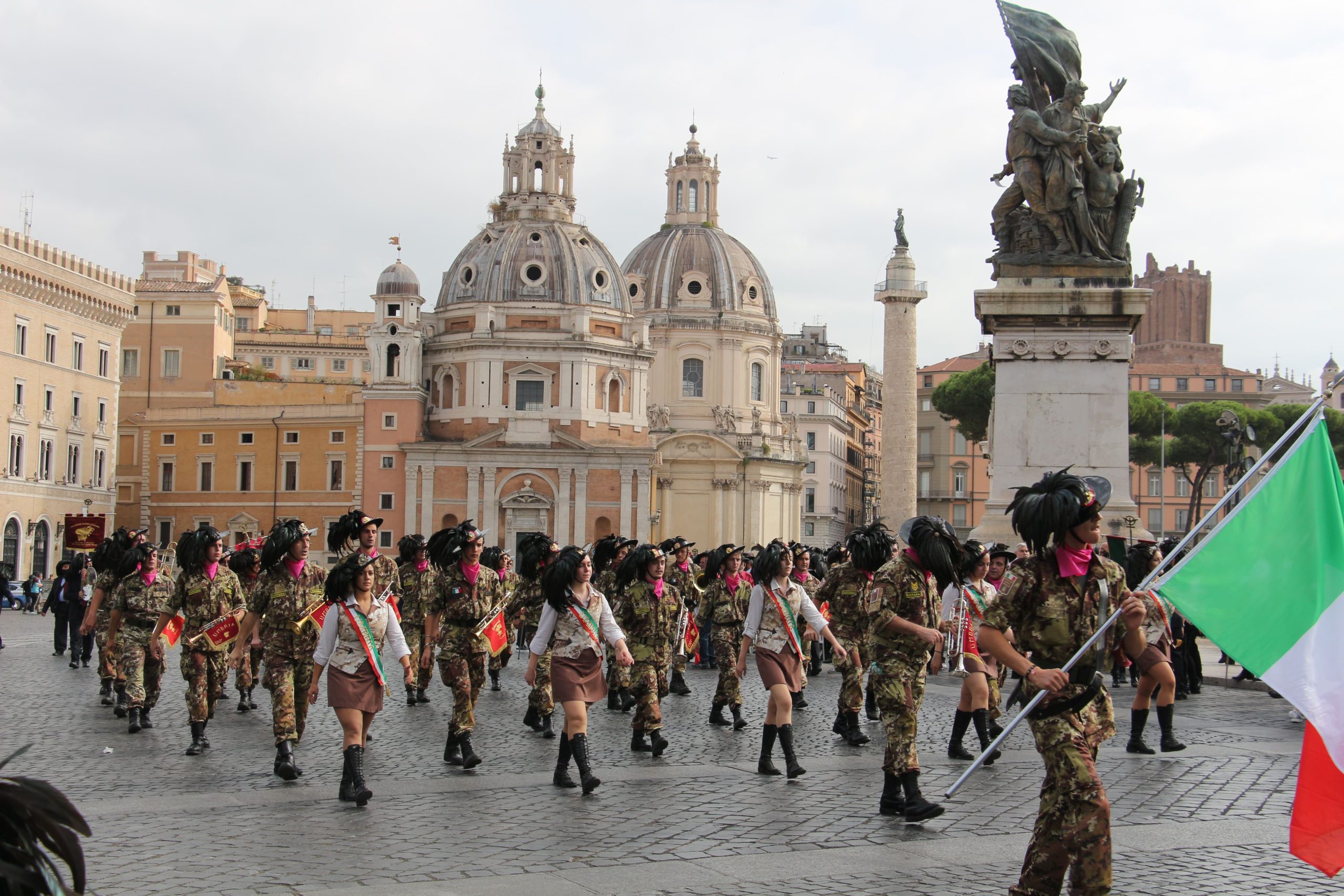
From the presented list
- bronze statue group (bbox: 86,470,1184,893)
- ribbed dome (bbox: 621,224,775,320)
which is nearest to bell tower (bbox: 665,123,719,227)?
ribbed dome (bbox: 621,224,775,320)

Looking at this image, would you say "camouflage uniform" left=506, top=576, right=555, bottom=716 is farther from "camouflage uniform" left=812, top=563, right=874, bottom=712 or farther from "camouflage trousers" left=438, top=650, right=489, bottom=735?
"camouflage uniform" left=812, top=563, right=874, bottom=712

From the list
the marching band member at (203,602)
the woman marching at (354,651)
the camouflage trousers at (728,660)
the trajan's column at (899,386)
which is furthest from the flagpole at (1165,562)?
the trajan's column at (899,386)

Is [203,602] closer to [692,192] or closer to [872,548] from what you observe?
[872,548]

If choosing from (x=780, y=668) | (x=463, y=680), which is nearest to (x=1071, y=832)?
(x=780, y=668)

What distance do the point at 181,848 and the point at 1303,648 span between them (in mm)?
5585

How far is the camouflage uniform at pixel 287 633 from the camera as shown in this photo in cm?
1143

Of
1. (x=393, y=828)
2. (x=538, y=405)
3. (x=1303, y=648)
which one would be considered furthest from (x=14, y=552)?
(x=1303, y=648)

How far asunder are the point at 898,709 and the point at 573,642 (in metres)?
2.36

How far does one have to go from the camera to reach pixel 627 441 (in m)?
83.6

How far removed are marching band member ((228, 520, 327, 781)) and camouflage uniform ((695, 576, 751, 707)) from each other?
3942mm

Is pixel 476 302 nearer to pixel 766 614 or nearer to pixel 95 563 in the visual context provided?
pixel 95 563

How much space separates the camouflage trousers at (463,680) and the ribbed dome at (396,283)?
2879 inches

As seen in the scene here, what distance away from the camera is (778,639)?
10.7 m

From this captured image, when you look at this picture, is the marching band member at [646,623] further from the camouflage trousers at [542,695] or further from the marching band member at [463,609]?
the marching band member at [463,609]
